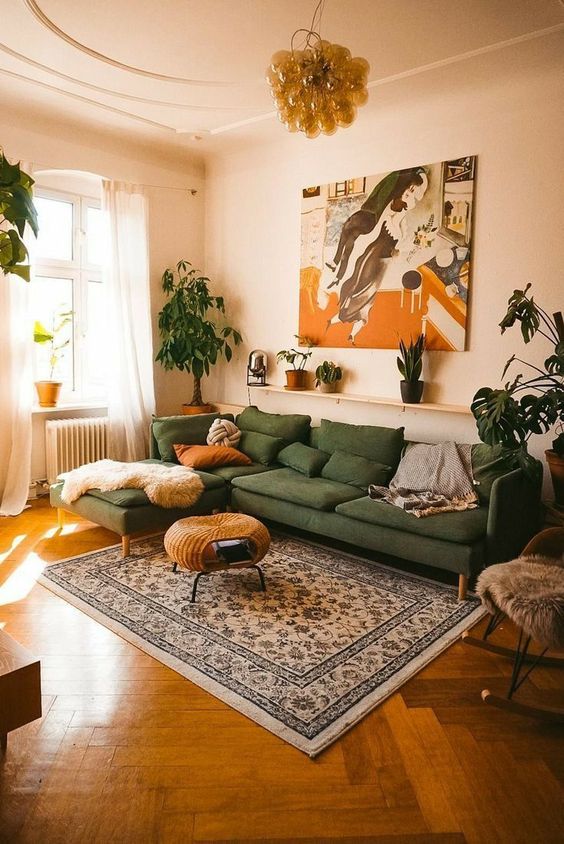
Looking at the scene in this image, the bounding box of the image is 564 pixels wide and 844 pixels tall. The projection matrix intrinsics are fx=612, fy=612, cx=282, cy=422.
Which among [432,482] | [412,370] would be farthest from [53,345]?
[432,482]

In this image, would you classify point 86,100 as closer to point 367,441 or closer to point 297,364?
point 297,364

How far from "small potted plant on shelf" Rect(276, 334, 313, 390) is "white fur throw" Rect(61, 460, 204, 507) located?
4.52 feet

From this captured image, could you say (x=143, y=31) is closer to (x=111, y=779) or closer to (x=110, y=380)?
(x=110, y=380)

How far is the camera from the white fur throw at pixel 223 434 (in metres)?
4.94

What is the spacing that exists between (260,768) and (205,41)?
145 inches

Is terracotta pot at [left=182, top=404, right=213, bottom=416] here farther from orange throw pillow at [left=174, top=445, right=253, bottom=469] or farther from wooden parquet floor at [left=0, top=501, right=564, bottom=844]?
wooden parquet floor at [left=0, top=501, right=564, bottom=844]

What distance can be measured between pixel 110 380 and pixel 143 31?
2786 millimetres

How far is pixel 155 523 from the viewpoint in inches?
157

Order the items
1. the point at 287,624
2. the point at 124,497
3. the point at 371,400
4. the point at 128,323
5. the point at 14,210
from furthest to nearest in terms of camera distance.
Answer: the point at 128,323, the point at 371,400, the point at 124,497, the point at 287,624, the point at 14,210

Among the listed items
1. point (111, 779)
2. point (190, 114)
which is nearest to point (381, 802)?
point (111, 779)

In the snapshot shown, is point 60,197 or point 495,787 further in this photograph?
point 60,197

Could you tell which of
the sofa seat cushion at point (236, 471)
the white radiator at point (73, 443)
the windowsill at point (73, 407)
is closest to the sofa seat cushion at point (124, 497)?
the sofa seat cushion at point (236, 471)

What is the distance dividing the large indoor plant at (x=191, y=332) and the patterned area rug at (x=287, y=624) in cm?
207

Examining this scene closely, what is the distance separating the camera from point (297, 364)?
212 inches
